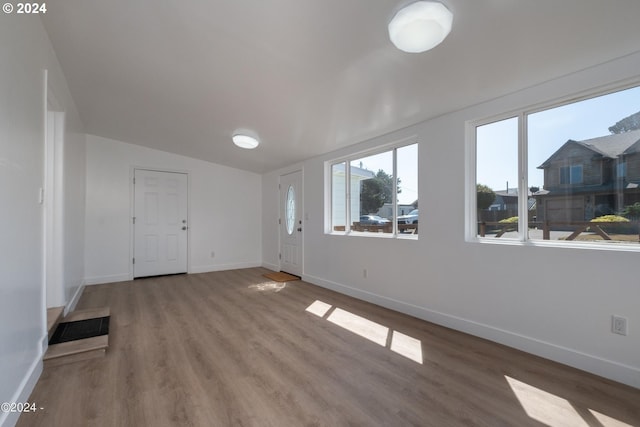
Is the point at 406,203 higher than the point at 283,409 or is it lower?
higher

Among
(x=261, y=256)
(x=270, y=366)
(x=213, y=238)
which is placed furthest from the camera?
(x=261, y=256)

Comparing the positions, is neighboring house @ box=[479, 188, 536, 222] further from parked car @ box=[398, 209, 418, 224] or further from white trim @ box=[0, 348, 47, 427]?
white trim @ box=[0, 348, 47, 427]

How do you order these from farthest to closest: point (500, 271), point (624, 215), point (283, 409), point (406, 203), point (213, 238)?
1. point (213, 238)
2. point (406, 203)
3. point (500, 271)
4. point (624, 215)
5. point (283, 409)

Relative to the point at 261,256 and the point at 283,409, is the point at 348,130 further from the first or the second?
the point at 261,256

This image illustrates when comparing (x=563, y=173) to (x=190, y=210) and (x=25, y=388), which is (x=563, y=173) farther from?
(x=190, y=210)

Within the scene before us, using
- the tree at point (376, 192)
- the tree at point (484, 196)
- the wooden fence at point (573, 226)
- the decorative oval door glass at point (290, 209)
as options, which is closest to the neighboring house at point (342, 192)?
the tree at point (376, 192)

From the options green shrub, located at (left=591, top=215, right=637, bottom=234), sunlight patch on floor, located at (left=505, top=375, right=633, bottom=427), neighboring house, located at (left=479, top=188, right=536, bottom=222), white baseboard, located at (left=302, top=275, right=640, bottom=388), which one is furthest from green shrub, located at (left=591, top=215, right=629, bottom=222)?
sunlight patch on floor, located at (left=505, top=375, right=633, bottom=427)

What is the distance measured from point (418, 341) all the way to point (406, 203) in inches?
63.2

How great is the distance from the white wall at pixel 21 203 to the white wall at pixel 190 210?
10.1ft

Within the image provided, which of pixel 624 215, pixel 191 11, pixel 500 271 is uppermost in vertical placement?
pixel 191 11

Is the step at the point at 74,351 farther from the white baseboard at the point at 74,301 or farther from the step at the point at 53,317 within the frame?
the white baseboard at the point at 74,301

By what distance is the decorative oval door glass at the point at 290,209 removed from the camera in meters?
5.77

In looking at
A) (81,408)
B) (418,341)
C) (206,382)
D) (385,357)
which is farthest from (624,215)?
(81,408)

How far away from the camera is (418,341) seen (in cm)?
270
